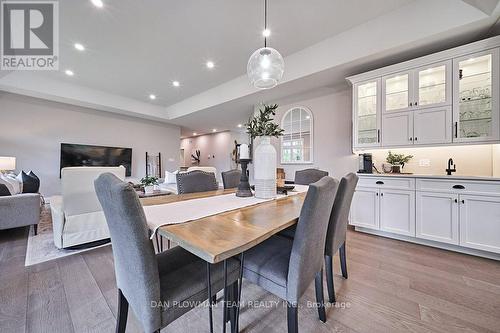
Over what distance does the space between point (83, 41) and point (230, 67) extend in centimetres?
231

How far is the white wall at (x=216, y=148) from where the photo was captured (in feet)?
29.2

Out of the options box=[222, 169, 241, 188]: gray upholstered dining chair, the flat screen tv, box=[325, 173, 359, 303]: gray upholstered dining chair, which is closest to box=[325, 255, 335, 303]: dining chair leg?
box=[325, 173, 359, 303]: gray upholstered dining chair

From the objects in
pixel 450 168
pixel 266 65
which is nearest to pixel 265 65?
pixel 266 65

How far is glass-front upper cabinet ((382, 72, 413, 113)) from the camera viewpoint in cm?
258

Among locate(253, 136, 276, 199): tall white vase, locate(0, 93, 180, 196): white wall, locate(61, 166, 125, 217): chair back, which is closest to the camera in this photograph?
locate(253, 136, 276, 199): tall white vase

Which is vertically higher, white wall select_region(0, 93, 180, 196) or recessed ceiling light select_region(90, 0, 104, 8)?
recessed ceiling light select_region(90, 0, 104, 8)

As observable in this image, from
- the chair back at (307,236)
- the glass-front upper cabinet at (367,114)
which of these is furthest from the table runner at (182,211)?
the glass-front upper cabinet at (367,114)

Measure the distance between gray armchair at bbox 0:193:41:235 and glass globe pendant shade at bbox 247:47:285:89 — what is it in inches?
132

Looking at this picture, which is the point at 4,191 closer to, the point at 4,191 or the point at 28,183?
the point at 4,191

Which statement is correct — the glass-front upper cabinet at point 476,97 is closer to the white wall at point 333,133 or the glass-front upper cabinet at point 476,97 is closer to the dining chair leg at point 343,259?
the white wall at point 333,133

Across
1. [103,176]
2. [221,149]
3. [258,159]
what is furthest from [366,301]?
[221,149]

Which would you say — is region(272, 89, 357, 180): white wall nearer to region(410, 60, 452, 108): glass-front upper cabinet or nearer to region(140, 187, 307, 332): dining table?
region(410, 60, 452, 108): glass-front upper cabinet

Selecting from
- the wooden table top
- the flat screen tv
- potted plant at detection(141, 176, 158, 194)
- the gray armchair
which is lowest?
the gray armchair

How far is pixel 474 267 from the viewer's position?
1.94 metres
